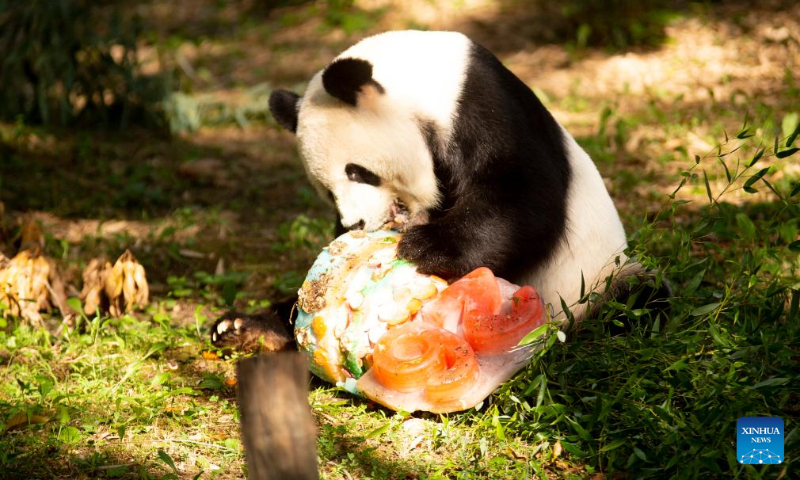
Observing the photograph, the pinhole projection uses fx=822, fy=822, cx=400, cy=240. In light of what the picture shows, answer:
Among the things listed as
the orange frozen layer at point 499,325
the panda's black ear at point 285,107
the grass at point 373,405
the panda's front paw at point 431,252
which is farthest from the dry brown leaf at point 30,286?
the orange frozen layer at point 499,325

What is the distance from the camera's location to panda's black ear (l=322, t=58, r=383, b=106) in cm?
329

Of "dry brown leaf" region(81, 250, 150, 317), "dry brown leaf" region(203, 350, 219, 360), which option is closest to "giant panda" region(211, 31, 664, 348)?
"dry brown leaf" region(203, 350, 219, 360)

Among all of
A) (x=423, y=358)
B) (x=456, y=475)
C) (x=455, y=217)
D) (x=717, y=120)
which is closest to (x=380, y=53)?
(x=455, y=217)

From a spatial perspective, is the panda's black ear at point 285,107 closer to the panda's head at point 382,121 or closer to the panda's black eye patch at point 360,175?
the panda's head at point 382,121

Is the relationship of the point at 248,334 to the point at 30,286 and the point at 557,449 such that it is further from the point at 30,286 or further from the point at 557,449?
the point at 557,449

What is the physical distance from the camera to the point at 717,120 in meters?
6.56

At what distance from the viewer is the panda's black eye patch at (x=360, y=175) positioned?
3.50 m

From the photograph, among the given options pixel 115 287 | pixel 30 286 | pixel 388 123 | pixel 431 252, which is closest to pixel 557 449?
pixel 431 252

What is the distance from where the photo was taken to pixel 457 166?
10.9 feet

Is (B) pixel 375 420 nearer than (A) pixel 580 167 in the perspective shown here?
Yes

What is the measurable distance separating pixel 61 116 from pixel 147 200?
81.7 inches

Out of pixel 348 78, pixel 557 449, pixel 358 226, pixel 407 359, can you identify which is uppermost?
pixel 348 78

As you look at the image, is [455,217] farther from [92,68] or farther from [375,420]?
[92,68]

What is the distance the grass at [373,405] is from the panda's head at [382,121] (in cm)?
84
